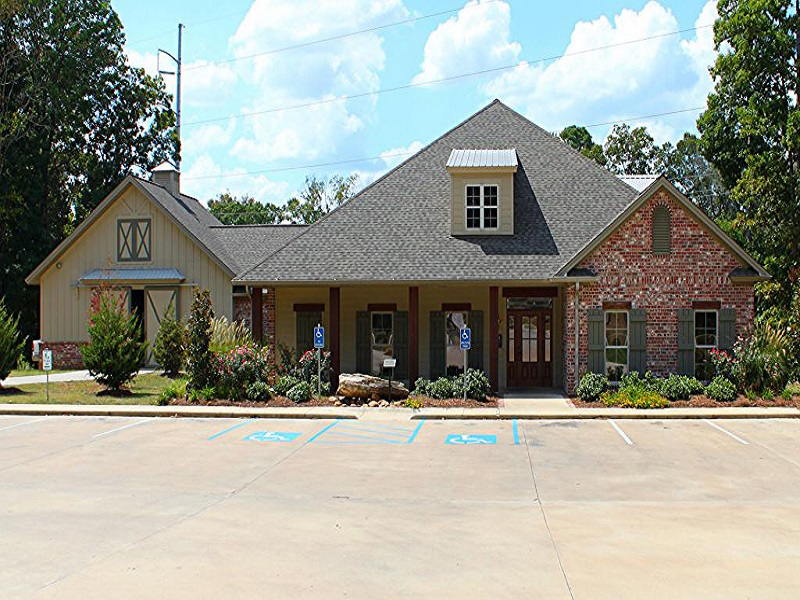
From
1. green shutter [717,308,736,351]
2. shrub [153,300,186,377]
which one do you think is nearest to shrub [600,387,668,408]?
green shutter [717,308,736,351]

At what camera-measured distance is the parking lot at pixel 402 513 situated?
7.23 metres

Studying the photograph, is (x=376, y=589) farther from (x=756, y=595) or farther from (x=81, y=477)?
(x=81, y=477)

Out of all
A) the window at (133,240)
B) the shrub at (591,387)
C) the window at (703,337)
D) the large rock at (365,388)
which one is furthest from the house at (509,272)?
the window at (133,240)

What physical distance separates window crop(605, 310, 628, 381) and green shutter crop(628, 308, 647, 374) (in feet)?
0.60

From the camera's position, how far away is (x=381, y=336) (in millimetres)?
24375

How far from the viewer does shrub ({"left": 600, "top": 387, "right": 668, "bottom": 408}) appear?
61.9 feet

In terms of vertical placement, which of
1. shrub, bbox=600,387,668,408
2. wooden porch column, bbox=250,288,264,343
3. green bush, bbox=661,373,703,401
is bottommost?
shrub, bbox=600,387,668,408

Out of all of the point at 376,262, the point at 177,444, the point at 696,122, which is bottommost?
the point at 177,444

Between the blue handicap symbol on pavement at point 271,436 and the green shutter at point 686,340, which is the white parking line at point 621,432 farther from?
the blue handicap symbol on pavement at point 271,436

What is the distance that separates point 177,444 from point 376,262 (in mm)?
8785

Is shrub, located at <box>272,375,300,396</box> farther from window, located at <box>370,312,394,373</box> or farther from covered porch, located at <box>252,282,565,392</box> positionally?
window, located at <box>370,312,394,373</box>

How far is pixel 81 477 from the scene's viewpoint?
11.8 m

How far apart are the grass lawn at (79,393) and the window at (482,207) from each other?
405 inches

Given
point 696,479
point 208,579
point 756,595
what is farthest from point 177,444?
point 756,595
